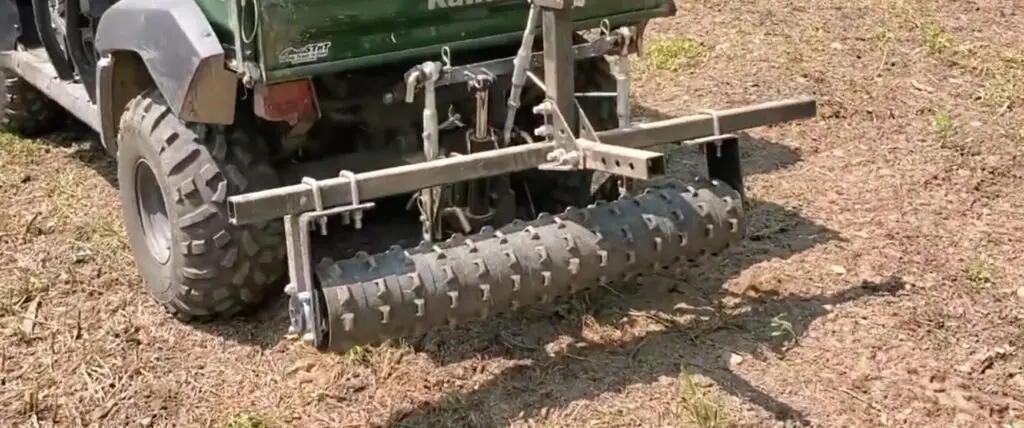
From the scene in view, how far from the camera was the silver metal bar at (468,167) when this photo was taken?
11.5 feet

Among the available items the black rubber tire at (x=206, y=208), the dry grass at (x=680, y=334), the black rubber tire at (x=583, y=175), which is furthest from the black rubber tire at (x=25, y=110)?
the black rubber tire at (x=583, y=175)

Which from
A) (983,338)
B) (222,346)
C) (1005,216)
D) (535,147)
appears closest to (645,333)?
(535,147)

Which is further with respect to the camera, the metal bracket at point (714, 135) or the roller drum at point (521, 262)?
the metal bracket at point (714, 135)

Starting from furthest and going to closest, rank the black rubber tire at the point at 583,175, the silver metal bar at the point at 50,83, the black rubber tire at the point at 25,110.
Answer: the black rubber tire at the point at 25,110 → the silver metal bar at the point at 50,83 → the black rubber tire at the point at 583,175

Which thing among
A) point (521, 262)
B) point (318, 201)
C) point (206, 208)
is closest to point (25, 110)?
point (206, 208)

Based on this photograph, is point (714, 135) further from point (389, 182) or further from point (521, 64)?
point (389, 182)

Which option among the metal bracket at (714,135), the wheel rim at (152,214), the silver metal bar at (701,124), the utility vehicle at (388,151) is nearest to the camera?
the utility vehicle at (388,151)

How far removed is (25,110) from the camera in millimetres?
6285

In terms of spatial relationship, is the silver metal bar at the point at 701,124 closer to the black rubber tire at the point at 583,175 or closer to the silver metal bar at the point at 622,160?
the silver metal bar at the point at 622,160

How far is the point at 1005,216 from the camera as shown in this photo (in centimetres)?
522

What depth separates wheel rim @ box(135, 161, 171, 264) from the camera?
449cm

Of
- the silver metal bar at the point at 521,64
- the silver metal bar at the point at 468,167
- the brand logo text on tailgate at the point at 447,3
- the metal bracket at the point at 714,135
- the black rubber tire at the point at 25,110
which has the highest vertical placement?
the brand logo text on tailgate at the point at 447,3

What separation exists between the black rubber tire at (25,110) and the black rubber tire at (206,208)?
85.1 inches

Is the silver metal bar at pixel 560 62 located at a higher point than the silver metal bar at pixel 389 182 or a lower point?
higher
